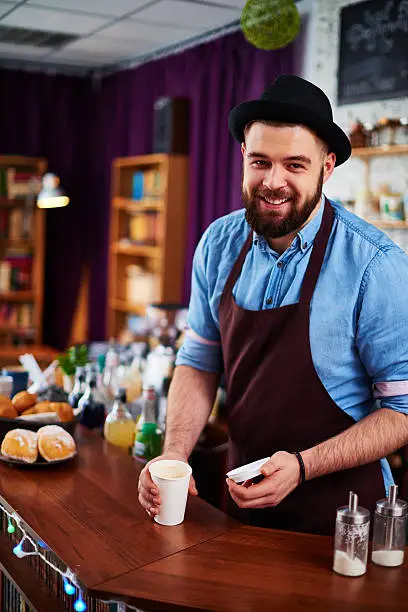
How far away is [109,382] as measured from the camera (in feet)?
9.66

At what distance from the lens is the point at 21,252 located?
7.35m

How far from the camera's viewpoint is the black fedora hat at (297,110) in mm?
1625

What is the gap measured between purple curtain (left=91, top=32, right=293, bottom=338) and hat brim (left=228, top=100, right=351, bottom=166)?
3.45 metres

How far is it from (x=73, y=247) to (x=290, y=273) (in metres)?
6.24

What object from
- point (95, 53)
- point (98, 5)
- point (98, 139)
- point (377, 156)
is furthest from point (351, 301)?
point (98, 139)

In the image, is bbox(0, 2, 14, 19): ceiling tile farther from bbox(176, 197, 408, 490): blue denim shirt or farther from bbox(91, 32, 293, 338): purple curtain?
bbox(176, 197, 408, 490): blue denim shirt

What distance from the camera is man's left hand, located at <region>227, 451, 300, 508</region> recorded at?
1479 millimetres

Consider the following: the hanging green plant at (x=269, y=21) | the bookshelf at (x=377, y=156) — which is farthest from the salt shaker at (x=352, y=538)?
the bookshelf at (x=377, y=156)

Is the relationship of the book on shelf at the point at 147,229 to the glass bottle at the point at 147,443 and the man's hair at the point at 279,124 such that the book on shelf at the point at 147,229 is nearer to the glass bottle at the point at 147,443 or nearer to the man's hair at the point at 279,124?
the glass bottle at the point at 147,443

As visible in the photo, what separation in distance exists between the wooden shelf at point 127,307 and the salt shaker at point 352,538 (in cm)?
Result: 508

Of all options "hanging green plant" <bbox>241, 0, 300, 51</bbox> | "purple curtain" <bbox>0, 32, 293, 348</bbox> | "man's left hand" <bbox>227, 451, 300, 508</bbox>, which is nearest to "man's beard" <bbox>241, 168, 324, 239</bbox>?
"man's left hand" <bbox>227, 451, 300, 508</bbox>

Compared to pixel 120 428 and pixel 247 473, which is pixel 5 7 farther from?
pixel 247 473

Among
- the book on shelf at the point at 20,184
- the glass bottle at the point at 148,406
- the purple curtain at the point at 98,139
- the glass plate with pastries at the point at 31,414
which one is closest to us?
the glass plate with pastries at the point at 31,414

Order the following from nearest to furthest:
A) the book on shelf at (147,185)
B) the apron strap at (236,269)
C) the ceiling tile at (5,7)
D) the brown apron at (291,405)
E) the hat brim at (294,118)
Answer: the hat brim at (294,118), the brown apron at (291,405), the apron strap at (236,269), the ceiling tile at (5,7), the book on shelf at (147,185)
